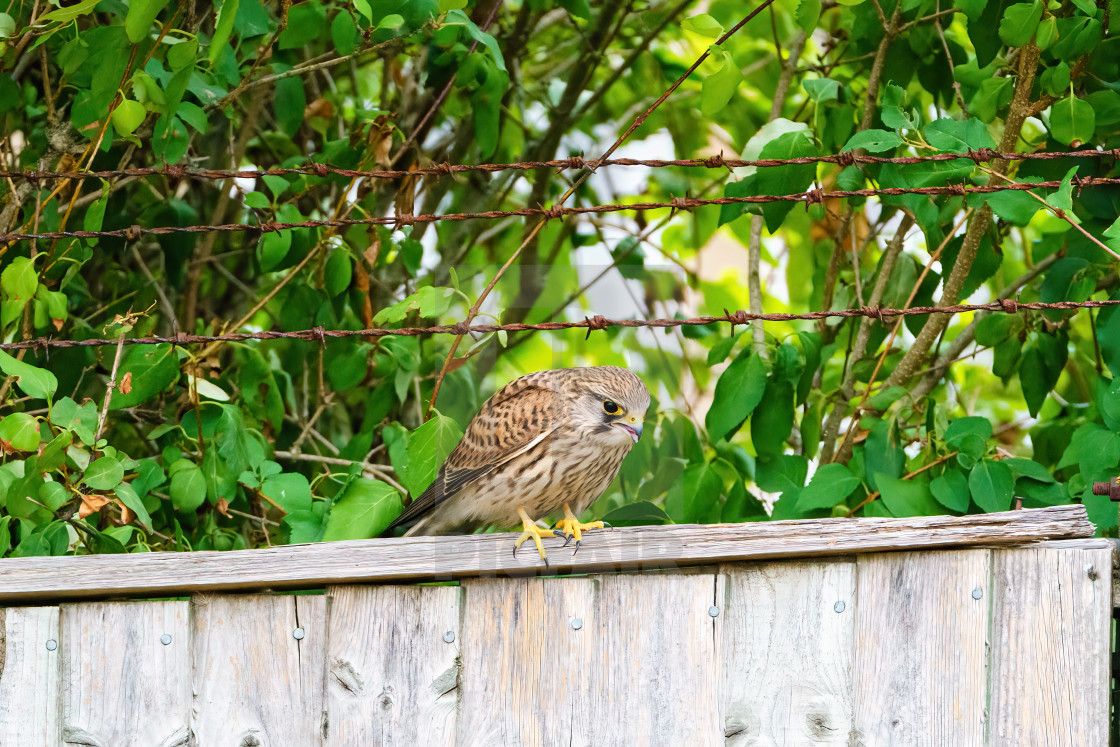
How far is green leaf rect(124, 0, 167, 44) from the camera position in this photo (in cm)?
191

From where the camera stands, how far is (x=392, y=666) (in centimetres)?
194

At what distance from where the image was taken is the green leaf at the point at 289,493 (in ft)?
7.93

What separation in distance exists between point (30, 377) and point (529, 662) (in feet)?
3.90

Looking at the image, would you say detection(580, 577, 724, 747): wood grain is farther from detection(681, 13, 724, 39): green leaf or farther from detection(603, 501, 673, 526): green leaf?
detection(681, 13, 724, 39): green leaf

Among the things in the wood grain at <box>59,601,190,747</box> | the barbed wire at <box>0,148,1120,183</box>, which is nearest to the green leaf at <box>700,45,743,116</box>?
the barbed wire at <box>0,148,1120,183</box>

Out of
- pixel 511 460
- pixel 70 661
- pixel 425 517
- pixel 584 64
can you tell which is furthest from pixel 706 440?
pixel 584 64

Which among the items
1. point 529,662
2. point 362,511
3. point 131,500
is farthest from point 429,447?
point 131,500

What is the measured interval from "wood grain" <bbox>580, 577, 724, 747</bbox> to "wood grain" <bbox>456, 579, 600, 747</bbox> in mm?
21

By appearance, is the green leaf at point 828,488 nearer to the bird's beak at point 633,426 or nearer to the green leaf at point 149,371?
the bird's beak at point 633,426

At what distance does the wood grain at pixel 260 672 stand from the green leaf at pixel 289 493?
0.43 meters

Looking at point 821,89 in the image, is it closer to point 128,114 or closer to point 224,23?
point 224,23

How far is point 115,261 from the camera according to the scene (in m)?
3.32

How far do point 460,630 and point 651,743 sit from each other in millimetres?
427

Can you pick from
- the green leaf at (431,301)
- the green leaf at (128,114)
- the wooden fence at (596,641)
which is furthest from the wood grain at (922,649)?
the green leaf at (128,114)
